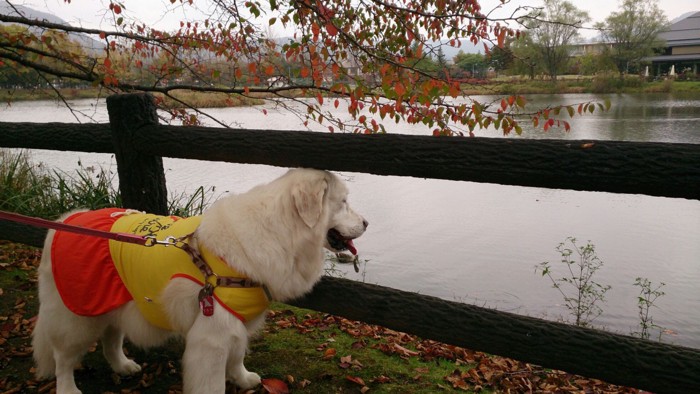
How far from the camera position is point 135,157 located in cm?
356

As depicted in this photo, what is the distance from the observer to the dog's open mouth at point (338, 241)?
2.82m

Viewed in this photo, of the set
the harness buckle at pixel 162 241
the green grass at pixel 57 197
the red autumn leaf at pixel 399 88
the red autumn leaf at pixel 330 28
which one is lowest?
the green grass at pixel 57 197

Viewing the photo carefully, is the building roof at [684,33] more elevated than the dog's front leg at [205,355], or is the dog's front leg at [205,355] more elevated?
the building roof at [684,33]

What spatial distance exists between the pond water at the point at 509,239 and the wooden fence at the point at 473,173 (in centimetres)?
391

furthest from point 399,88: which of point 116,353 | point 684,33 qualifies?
point 684,33

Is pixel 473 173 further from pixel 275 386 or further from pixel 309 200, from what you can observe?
Result: pixel 275 386

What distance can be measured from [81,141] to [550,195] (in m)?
10.5

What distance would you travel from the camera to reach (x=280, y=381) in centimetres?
324

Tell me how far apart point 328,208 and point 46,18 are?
6212 millimetres

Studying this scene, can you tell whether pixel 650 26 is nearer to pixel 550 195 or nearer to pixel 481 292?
pixel 550 195

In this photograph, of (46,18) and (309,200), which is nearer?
(309,200)

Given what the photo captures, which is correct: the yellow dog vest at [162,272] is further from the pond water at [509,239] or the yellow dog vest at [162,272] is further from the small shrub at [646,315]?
the small shrub at [646,315]

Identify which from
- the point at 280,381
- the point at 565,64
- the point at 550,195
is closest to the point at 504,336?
the point at 280,381

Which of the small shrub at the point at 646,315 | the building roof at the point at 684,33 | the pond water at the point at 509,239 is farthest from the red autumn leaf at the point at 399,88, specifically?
the building roof at the point at 684,33
